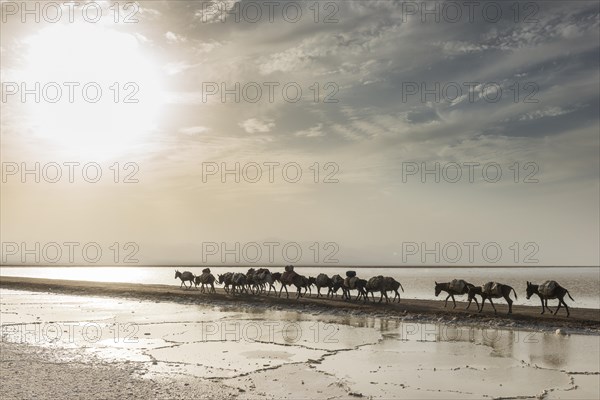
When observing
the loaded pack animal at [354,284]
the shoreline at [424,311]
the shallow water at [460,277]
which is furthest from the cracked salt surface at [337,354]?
the shallow water at [460,277]

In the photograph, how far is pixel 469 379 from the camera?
13.8 m

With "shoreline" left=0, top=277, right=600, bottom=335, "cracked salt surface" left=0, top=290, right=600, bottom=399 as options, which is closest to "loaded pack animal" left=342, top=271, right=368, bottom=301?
"shoreline" left=0, top=277, right=600, bottom=335

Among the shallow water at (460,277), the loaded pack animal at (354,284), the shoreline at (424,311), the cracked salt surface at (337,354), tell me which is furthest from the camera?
the shallow water at (460,277)

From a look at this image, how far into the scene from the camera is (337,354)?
17.1 metres

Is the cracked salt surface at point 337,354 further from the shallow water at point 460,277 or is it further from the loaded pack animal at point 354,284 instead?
the shallow water at point 460,277

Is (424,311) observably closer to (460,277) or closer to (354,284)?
(354,284)

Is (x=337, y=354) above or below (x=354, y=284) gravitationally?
below

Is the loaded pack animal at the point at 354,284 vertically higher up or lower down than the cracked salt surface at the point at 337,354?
higher up

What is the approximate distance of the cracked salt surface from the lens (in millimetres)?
12977

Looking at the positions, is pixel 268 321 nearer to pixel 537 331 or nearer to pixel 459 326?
pixel 459 326

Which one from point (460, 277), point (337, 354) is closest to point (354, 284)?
point (337, 354)

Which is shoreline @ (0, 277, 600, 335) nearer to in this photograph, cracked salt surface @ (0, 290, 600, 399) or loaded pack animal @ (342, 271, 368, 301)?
loaded pack animal @ (342, 271, 368, 301)

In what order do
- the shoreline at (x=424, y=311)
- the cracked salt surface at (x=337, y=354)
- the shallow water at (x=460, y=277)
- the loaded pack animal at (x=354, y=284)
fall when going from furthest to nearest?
the shallow water at (x=460, y=277) < the loaded pack animal at (x=354, y=284) < the shoreline at (x=424, y=311) < the cracked salt surface at (x=337, y=354)

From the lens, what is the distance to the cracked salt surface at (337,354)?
12977mm
